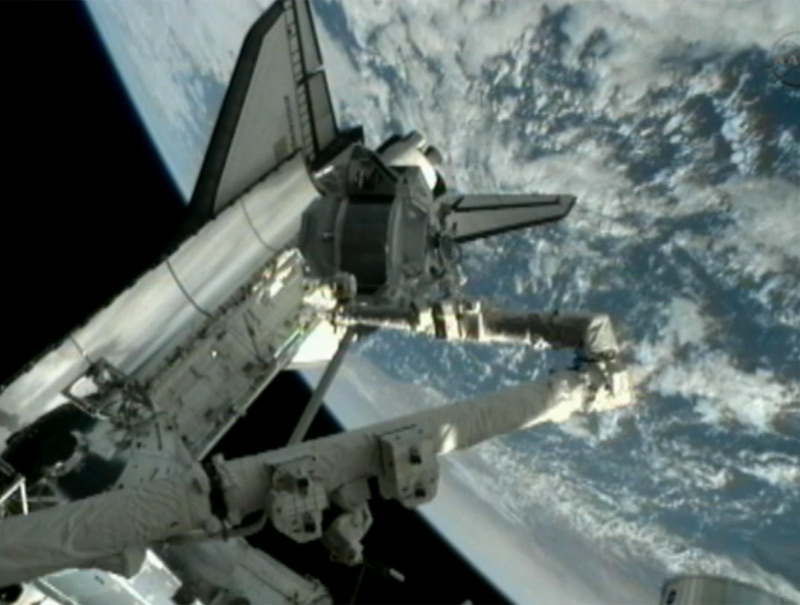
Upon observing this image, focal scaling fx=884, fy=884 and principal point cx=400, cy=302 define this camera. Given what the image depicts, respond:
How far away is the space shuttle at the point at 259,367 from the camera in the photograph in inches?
149

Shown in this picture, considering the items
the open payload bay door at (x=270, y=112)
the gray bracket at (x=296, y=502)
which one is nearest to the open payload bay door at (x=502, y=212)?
the open payload bay door at (x=270, y=112)

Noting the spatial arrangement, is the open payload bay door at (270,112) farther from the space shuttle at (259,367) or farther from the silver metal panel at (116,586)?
the silver metal panel at (116,586)

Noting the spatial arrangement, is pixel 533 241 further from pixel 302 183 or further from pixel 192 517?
pixel 192 517

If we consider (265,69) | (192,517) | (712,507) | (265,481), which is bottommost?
(192,517)

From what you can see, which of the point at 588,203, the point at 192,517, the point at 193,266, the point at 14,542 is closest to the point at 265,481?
the point at 192,517

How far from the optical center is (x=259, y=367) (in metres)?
6.34

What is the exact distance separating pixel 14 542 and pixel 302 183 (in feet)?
12.9

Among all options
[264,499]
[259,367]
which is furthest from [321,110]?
[264,499]

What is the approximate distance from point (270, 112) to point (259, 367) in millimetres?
2173

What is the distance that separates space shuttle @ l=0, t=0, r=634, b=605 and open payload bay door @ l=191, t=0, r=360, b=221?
0.06 feet

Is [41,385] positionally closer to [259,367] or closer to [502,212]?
[259,367]

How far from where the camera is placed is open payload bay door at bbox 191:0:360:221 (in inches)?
256

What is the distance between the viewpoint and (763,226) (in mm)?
7910

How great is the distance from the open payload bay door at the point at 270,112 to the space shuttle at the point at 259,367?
0.7 inches
